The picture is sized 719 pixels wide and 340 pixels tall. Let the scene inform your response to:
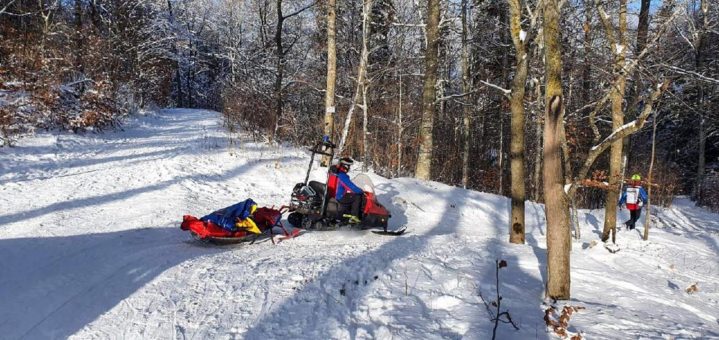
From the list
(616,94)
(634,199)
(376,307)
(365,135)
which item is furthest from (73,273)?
(634,199)

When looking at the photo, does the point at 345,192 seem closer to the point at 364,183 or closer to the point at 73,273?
the point at 364,183

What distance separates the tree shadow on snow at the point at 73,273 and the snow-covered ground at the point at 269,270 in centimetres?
2

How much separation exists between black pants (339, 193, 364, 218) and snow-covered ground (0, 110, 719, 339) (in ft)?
1.77

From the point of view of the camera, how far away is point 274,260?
7039 millimetres

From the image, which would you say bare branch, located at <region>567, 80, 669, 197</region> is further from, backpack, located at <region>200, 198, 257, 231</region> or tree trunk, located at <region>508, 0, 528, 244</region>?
backpack, located at <region>200, 198, 257, 231</region>

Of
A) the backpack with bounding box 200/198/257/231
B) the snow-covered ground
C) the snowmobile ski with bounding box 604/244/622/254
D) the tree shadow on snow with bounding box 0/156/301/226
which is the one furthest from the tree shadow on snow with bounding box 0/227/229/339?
the snowmobile ski with bounding box 604/244/622/254

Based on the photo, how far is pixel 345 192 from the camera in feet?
31.8

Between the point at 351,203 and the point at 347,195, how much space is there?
0.18 m

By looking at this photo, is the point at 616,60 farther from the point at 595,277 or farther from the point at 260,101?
the point at 260,101

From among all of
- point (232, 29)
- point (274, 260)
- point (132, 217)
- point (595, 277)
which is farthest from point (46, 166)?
point (232, 29)

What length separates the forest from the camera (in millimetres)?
9000

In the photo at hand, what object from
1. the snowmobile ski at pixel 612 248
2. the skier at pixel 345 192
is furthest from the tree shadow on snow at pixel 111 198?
the snowmobile ski at pixel 612 248

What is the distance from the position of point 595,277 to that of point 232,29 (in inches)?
1776

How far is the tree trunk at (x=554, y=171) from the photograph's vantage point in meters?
5.59
